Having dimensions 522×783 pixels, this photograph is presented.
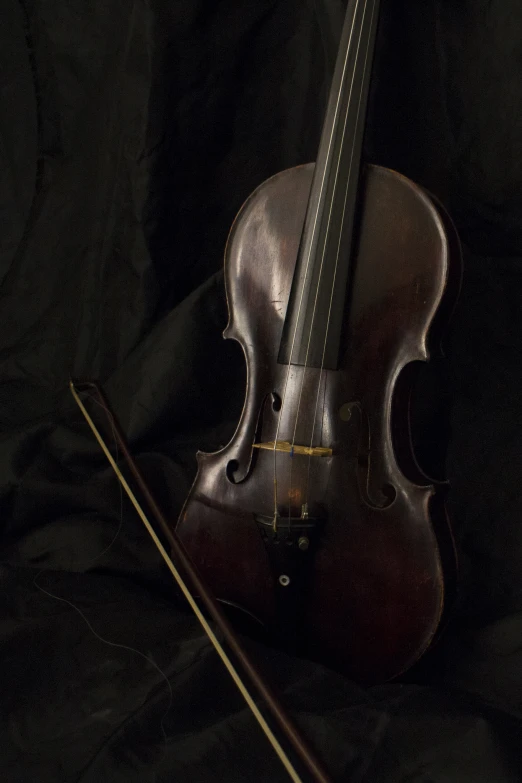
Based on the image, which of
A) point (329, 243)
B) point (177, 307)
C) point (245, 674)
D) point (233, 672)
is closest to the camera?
point (233, 672)

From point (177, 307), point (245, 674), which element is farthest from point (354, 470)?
point (177, 307)

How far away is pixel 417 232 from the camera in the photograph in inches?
37.7

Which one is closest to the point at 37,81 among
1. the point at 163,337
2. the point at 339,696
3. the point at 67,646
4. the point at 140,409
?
the point at 163,337

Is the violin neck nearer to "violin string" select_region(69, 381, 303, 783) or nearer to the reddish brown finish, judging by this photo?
the reddish brown finish

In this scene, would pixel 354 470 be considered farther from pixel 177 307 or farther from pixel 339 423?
pixel 177 307

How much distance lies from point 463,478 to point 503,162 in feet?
1.60

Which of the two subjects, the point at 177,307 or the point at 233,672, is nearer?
the point at 233,672

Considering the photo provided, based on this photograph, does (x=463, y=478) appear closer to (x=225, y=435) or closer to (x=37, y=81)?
(x=225, y=435)

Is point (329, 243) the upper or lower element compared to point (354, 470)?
upper

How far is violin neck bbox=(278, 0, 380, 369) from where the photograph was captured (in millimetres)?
987

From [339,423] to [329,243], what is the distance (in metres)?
0.23

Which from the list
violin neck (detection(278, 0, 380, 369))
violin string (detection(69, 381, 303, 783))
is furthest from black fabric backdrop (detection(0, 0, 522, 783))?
violin neck (detection(278, 0, 380, 369))

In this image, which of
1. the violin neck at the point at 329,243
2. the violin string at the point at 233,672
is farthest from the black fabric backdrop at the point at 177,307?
the violin neck at the point at 329,243

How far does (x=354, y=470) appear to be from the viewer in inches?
37.5
